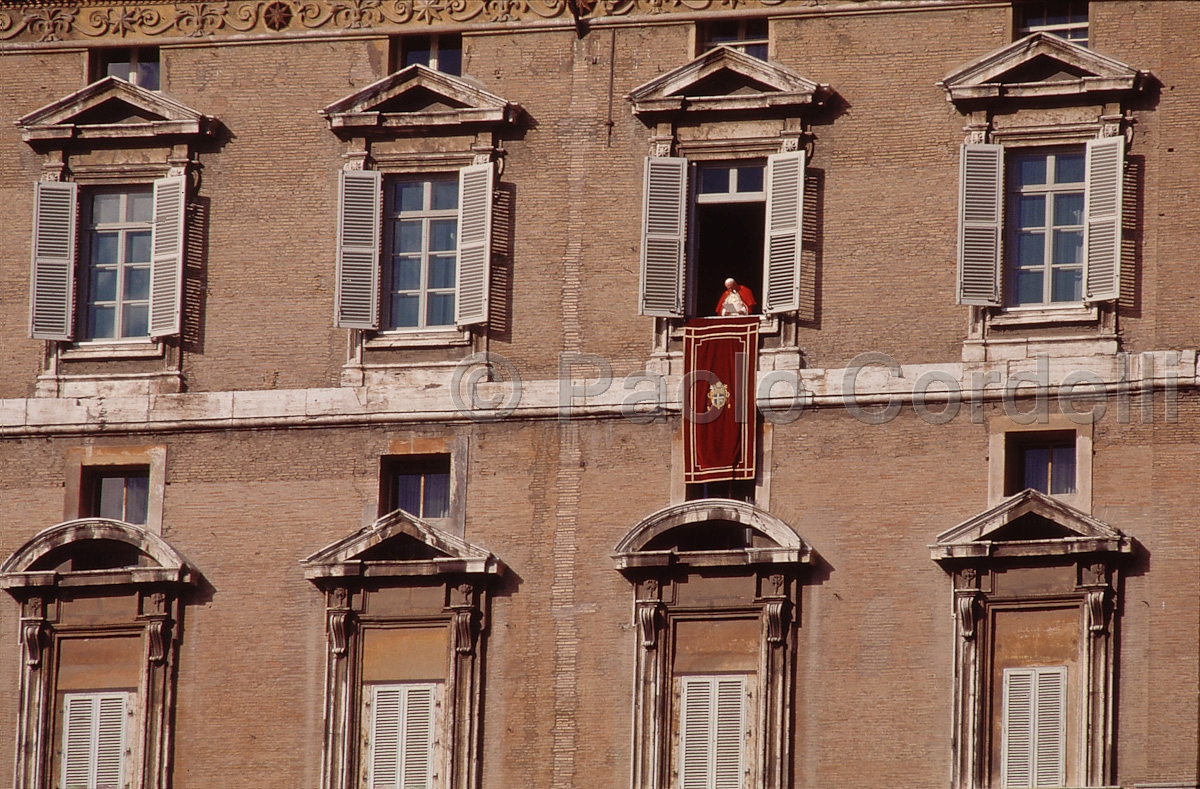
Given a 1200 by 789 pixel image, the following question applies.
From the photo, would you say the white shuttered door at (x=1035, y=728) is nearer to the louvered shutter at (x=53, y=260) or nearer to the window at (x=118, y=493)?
the window at (x=118, y=493)

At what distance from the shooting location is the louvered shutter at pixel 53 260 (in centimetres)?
4222

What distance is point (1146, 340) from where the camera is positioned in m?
39.8

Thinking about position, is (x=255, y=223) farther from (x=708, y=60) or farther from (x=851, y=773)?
(x=851, y=773)

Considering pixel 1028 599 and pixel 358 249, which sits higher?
pixel 358 249

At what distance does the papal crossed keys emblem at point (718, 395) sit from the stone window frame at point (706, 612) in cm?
128

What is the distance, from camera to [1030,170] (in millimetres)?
40688

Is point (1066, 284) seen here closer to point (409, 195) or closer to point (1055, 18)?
point (1055, 18)

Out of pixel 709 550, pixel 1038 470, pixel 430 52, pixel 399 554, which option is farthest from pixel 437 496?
pixel 1038 470

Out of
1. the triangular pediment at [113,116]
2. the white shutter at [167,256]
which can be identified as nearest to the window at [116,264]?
the white shutter at [167,256]

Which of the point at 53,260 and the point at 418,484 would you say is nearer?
the point at 418,484

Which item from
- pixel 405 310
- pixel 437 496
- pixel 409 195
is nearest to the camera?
pixel 437 496

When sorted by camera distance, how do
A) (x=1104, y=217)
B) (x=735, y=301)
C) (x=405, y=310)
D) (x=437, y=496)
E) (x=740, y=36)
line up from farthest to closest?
(x=740, y=36), (x=405, y=310), (x=437, y=496), (x=735, y=301), (x=1104, y=217)

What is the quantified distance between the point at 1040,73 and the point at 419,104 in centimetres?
762

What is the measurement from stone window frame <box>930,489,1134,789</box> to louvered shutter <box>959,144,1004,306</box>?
2620 millimetres
